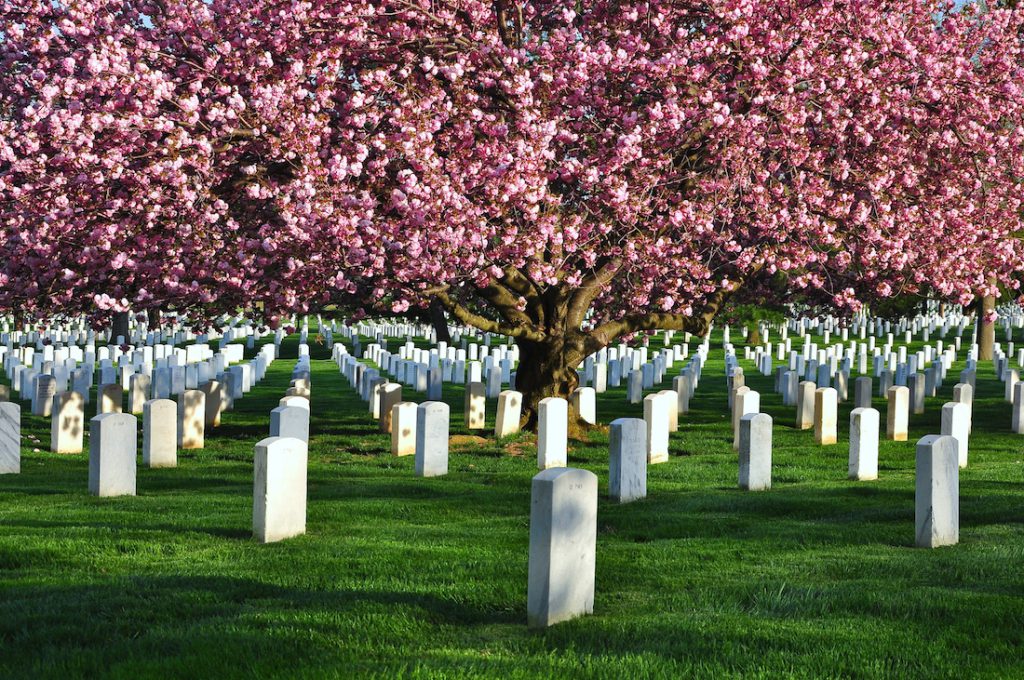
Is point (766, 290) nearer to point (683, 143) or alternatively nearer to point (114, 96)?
point (683, 143)

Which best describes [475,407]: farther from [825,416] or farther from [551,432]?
[825,416]

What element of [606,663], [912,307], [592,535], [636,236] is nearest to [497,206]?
[636,236]

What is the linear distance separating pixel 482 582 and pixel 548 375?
10692 millimetres

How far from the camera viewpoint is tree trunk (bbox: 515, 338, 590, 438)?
18.4m

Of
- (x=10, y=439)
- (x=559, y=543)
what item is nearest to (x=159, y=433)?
(x=10, y=439)

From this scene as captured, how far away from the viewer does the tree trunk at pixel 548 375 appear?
725 inches

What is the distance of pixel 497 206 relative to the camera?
15172 millimetres

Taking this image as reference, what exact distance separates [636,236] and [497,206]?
91.1 inches

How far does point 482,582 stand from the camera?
7867 mm

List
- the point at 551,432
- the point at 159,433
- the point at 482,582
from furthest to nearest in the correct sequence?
the point at 159,433
the point at 551,432
the point at 482,582

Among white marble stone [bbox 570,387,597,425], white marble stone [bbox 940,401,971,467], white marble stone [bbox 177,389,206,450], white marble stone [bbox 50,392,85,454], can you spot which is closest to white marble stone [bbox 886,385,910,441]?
white marble stone [bbox 940,401,971,467]

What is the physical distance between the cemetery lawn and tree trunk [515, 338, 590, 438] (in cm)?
416

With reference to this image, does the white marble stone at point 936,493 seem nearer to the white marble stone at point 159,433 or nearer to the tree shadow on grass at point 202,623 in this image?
the tree shadow on grass at point 202,623

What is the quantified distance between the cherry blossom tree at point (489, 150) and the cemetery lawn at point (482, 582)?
2898 millimetres
